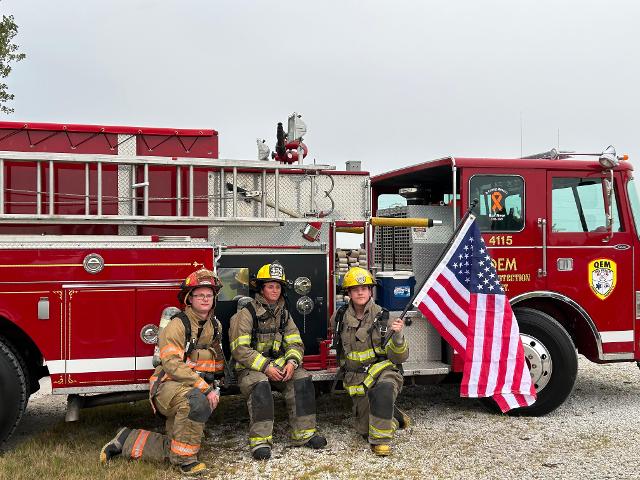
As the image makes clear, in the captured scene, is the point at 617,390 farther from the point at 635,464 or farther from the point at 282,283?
the point at 282,283

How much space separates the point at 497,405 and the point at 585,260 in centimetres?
162

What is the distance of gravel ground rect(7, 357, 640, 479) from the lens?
181 inches

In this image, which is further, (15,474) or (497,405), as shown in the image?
(497,405)

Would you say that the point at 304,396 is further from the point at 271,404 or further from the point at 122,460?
the point at 122,460

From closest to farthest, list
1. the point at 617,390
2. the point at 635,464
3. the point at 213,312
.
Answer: the point at 635,464, the point at 213,312, the point at 617,390

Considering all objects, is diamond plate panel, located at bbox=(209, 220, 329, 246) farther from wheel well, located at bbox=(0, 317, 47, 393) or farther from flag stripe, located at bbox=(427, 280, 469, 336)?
wheel well, located at bbox=(0, 317, 47, 393)

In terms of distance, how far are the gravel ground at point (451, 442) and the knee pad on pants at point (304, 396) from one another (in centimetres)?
31

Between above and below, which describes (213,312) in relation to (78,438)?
above

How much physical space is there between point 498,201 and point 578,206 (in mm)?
836

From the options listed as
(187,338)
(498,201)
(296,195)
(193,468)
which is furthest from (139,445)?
(498,201)

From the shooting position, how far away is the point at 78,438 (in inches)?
208

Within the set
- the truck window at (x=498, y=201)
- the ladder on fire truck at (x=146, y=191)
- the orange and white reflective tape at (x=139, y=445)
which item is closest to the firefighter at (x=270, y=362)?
the ladder on fire truck at (x=146, y=191)

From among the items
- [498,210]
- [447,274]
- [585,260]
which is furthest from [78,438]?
[585,260]

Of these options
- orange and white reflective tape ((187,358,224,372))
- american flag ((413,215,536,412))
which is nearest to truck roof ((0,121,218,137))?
orange and white reflective tape ((187,358,224,372))
